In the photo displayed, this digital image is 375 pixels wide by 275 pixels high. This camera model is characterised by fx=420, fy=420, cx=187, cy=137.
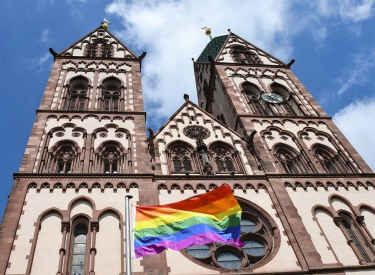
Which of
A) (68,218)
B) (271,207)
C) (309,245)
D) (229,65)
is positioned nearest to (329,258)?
(309,245)

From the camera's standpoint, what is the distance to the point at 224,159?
1797 cm

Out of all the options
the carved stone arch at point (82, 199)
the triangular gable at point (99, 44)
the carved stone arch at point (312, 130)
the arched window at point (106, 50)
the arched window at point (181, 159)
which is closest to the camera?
the carved stone arch at point (82, 199)

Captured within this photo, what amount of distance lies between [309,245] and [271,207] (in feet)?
6.83

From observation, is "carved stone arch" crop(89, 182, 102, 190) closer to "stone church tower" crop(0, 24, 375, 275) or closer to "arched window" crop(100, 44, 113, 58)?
"stone church tower" crop(0, 24, 375, 275)

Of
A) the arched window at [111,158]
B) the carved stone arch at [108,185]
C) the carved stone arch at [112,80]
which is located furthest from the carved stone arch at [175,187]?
the carved stone arch at [112,80]

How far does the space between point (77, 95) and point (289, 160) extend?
10923mm

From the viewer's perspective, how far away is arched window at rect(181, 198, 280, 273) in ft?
42.0

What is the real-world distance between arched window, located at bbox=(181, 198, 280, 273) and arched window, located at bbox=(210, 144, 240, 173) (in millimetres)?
2758

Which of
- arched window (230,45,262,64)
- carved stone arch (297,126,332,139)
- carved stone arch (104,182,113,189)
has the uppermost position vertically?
arched window (230,45,262,64)

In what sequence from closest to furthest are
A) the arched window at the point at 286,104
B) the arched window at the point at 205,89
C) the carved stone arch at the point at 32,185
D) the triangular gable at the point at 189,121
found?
the carved stone arch at the point at 32,185
the triangular gable at the point at 189,121
the arched window at the point at 286,104
the arched window at the point at 205,89

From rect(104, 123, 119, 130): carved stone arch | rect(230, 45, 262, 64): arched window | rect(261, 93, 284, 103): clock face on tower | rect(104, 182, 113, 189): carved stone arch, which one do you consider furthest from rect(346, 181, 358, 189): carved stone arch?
rect(230, 45, 262, 64): arched window

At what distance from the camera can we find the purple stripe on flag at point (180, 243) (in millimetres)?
9461

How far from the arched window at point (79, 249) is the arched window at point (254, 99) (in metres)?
11.6

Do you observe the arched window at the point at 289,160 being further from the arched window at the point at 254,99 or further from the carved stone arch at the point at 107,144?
the carved stone arch at the point at 107,144
